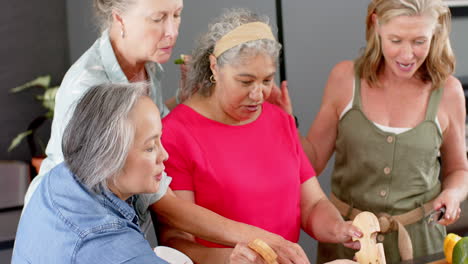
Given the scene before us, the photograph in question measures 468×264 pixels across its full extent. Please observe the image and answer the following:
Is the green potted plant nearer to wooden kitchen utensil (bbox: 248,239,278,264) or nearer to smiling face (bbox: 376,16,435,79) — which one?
smiling face (bbox: 376,16,435,79)

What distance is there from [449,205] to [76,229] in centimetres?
132

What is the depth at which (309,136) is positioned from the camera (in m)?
2.40

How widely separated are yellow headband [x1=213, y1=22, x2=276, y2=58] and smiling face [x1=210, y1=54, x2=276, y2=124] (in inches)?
1.8

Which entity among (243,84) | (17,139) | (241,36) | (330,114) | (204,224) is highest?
(241,36)

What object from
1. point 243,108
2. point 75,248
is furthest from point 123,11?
point 75,248

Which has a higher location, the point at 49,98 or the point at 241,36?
the point at 241,36

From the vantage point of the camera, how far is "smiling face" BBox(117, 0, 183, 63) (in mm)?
1743

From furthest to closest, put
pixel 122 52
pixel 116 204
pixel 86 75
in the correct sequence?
pixel 122 52, pixel 86 75, pixel 116 204

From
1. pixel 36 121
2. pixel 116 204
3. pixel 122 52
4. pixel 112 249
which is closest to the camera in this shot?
pixel 112 249

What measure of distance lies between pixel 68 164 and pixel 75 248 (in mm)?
188

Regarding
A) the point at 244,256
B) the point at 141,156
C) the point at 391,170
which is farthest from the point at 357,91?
the point at 141,156

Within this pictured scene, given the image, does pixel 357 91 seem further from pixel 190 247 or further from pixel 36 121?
pixel 36 121

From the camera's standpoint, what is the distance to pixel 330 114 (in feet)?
7.73

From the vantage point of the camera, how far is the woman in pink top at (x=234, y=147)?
1820 millimetres
